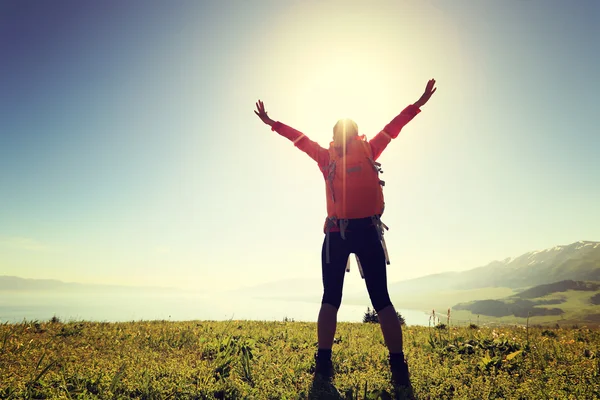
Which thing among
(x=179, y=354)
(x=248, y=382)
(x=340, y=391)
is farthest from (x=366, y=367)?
(x=179, y=354)

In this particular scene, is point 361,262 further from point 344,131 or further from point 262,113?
point 262,113

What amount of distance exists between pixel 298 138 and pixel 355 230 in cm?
205

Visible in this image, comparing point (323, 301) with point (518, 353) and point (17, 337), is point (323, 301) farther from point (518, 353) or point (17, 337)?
point (17, 337)

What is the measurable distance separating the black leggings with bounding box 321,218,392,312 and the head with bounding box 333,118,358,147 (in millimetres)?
1382

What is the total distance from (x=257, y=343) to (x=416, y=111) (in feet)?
17.8

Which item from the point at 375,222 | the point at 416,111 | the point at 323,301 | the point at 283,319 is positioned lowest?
the point at 283,319

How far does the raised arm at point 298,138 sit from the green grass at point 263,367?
11.2 feet

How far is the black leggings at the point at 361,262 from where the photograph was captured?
4734 mm

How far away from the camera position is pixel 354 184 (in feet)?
16.4

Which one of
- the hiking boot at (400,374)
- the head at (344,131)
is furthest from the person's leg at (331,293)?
the head at (344,131)

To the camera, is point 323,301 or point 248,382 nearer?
point 248,382

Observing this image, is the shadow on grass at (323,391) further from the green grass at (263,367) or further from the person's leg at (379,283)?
the person's leg at (379,283)

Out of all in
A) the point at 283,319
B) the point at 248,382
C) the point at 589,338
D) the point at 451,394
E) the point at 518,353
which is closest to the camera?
the point at 451,394

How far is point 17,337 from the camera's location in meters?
6.31
